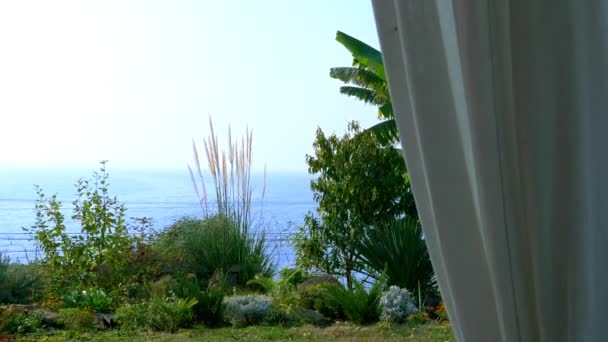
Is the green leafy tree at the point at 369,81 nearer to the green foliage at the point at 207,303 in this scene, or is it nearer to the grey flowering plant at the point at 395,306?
the grey flowering plant at the point at 395,306

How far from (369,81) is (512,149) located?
743 centimetres

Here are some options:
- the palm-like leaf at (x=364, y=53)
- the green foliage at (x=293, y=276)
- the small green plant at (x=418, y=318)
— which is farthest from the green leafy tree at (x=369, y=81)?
the small green plant at (x=418, y=318)

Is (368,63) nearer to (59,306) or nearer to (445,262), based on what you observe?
A: (59,306)

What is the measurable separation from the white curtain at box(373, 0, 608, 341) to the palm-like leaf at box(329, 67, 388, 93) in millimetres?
7251

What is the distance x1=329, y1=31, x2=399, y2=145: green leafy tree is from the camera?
805cm

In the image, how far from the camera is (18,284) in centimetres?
580

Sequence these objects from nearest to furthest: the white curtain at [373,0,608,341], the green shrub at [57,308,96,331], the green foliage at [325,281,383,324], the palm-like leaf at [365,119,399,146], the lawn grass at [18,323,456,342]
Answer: the white curtain at [373,0,608,341]
the lawn grass at [18,323,456,342]
the green shrub at [57,308,96,331]
the green foliage at [325,281,383,324]
the palm-like leaf at [365,119,399,146]

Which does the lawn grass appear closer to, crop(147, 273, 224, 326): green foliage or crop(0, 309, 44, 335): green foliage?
crop(0, 309, 44, 335): green foliage

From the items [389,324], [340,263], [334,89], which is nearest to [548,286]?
[389,324]

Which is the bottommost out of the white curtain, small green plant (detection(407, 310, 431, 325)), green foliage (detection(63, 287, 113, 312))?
small green plant (detection(407, 310, 431, 325))

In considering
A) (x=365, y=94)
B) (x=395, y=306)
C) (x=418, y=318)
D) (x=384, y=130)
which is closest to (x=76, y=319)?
(x=395, y=306)

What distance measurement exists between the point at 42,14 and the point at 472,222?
538 inches

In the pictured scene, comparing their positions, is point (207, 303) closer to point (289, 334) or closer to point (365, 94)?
point (289, 334)

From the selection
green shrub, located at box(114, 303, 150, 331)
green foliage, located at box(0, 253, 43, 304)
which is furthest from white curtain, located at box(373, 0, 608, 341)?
green foliage, located at box(0, 253, 43, 304)
